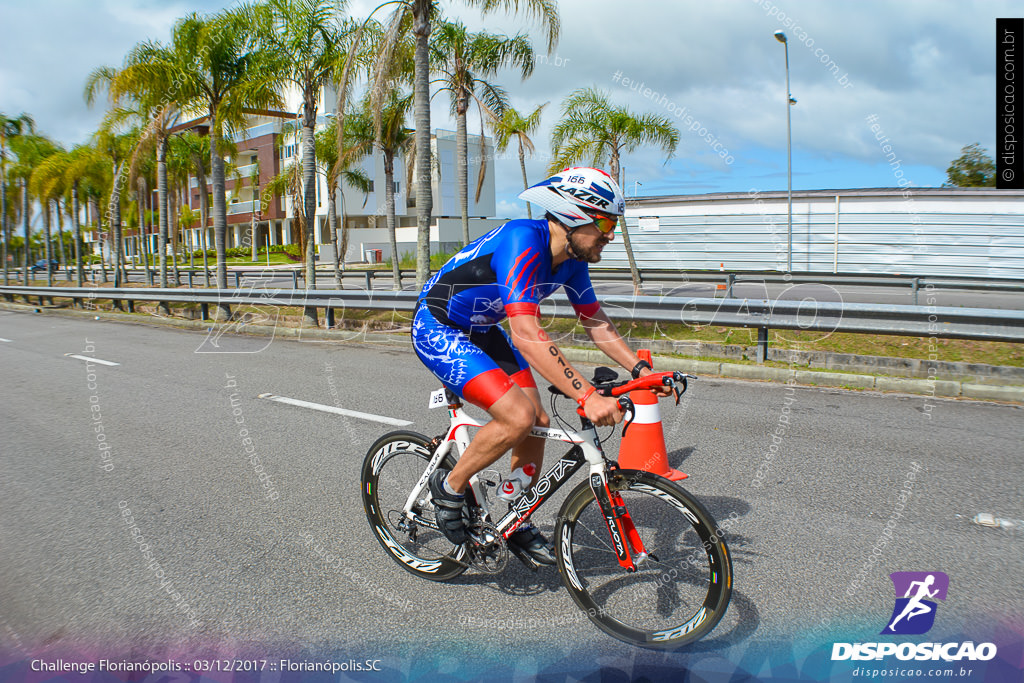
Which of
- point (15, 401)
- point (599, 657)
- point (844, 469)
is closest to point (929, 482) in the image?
point (844, 469)

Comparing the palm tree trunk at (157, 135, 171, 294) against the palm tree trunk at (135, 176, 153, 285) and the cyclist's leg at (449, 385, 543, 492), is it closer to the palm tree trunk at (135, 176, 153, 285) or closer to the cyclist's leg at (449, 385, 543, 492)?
the palm tree trunk at (135, 176, 153, 285)

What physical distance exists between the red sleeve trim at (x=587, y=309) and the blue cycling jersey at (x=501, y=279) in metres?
0.08

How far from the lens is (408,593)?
3.39m

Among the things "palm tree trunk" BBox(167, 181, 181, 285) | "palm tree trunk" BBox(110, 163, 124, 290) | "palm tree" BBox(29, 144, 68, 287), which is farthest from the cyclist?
"palm tree" BBox(29, 144, 68, 287)

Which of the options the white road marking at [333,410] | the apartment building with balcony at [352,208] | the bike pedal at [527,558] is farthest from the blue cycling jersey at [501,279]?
the apartment building with balcony at [352,208]

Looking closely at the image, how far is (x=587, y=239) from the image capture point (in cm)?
296

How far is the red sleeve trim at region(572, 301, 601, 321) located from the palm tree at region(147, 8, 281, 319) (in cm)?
1723

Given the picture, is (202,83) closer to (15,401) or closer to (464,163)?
(464,163)

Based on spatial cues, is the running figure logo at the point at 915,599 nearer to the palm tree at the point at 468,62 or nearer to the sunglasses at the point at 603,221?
the sunglasses at the point at 603,221

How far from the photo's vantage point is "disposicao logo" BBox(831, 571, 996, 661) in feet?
9.10

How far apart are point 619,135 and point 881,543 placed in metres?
14.3

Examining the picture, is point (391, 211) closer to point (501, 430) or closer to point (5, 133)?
point (501, 430)

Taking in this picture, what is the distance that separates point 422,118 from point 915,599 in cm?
1288

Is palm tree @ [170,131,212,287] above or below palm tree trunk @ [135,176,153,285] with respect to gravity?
above
